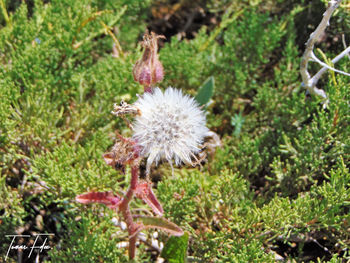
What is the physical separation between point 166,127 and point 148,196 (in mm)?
429

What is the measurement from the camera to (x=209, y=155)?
277 cm

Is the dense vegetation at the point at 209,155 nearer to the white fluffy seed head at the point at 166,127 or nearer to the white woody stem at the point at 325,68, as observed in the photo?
the white woody stem at the point at 325,68

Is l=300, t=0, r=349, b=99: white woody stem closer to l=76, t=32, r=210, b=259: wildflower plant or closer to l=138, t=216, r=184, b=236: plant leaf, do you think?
l=76, t=32, r=210, b=259: wildflower plant

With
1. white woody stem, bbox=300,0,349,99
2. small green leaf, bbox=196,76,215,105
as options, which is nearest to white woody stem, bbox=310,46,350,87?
white woody stem, bbox=300,0,349,99

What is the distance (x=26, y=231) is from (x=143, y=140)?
4.09 feet

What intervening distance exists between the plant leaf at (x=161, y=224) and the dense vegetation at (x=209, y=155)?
0.25 metres

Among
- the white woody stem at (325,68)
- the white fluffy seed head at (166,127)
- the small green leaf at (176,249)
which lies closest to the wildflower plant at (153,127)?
the white fluffy seed head at (166,127)

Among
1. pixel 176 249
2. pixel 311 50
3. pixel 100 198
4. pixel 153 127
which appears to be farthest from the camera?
pixel 311 50

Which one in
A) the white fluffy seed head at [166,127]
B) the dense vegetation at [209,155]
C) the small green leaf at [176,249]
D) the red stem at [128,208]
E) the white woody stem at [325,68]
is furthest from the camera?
the white woody stem at [325,68]

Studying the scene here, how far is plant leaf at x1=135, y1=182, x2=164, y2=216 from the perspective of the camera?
1.95m

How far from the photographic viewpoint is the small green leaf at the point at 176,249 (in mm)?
2105

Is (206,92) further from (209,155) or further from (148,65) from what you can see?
(148,65)

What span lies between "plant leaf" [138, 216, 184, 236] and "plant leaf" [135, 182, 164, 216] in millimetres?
68

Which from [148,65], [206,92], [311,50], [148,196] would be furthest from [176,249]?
[311,50]
